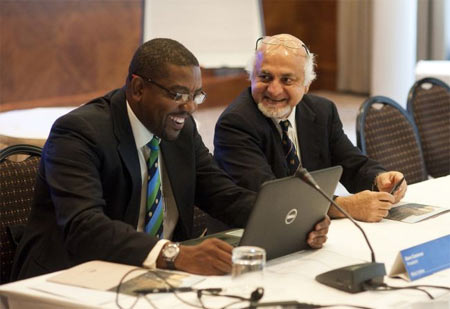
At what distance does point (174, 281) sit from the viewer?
2266mm

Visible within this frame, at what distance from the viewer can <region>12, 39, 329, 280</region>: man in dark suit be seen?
2436mm

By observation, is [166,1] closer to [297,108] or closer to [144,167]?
[297,108]

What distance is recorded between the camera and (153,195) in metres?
2.88

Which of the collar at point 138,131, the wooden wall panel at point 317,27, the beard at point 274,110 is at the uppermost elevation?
the collar at point 138,131

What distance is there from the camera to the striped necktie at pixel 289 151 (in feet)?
11.4

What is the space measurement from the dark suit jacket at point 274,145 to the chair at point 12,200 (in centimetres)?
76

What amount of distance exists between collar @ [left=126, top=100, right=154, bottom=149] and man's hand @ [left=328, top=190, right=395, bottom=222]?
72cm

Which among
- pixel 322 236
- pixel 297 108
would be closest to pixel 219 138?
pixel 297 108

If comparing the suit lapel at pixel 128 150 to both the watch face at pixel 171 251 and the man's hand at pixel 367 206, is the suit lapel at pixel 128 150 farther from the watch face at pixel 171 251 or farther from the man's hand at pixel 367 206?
the man's hand at pixel 367 206

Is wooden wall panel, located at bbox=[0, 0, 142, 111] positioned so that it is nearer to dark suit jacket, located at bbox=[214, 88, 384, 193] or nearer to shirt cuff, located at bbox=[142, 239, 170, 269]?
dark suit jacket, located at bbox=[214, 88, 384, 193]

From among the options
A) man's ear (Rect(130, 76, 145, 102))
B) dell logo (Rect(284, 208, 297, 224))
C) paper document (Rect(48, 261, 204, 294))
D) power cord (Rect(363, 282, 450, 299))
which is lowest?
power cord (Rect(363, 282, 450, 299))

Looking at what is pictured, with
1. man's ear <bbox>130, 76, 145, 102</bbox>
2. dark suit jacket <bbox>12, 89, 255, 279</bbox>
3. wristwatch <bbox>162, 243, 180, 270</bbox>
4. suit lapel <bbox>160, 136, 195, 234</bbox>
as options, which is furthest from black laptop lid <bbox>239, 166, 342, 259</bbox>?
man's ear <bbox>130, 76, 145, 102</bbox>

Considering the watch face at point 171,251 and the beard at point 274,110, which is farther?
the beard at point 274,110

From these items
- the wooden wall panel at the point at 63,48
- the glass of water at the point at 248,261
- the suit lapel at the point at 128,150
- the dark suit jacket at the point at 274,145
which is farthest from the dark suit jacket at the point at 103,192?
the wooden wall panel at the point at 63,48
